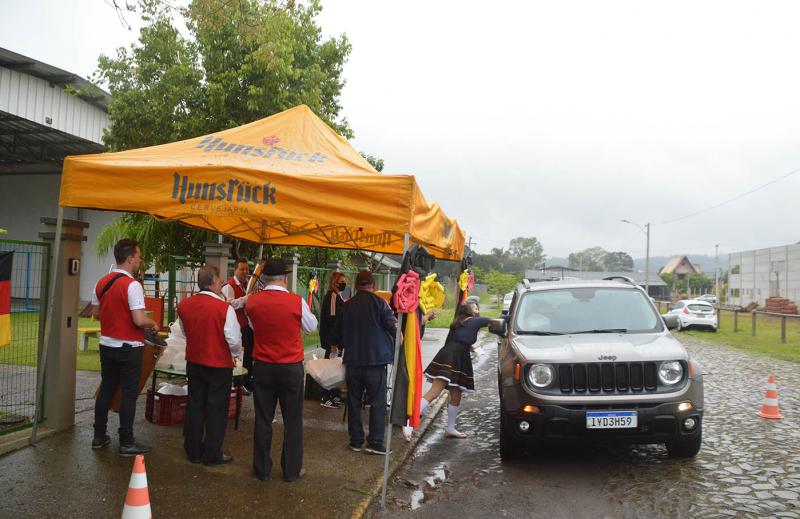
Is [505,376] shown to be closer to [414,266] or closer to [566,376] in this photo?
[566,376]

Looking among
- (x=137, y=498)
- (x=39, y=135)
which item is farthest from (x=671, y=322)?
(x=39, y=135)

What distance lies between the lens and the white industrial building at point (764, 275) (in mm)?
48438

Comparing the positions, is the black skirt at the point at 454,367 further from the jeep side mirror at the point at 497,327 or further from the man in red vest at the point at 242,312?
the man in red vest at the point at 242,312

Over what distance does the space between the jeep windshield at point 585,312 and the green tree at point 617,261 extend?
140535 millimetres

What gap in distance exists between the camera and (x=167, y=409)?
21.3 ft

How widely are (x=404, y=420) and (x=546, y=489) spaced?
1418 millimetres

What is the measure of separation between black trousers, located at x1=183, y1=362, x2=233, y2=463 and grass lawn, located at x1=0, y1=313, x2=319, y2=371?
3.31m

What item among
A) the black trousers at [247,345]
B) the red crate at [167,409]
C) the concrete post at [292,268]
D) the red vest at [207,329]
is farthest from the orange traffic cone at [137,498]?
the concrete post at [292,268]

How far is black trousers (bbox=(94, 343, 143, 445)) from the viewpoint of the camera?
5.25 metres

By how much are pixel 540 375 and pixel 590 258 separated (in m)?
150

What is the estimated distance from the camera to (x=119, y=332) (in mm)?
5188

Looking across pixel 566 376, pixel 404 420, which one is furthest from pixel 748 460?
pixel 404 420

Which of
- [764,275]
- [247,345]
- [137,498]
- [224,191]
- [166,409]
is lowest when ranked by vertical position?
[166,409]

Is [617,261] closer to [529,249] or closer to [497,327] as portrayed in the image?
[529,249]
